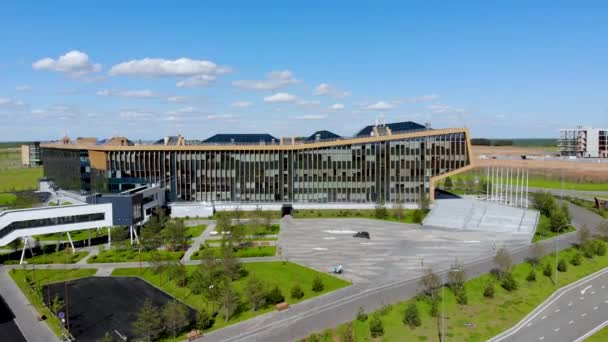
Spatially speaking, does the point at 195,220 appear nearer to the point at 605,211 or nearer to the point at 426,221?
the point at 426,221

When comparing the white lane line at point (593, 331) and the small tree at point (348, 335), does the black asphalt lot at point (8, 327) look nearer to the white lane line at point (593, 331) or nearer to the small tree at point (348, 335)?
the small tree at point (348, 335)

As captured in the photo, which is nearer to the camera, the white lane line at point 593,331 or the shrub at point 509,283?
the white lane line at point 593,331

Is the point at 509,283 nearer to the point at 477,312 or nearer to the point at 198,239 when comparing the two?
the point at 477,312

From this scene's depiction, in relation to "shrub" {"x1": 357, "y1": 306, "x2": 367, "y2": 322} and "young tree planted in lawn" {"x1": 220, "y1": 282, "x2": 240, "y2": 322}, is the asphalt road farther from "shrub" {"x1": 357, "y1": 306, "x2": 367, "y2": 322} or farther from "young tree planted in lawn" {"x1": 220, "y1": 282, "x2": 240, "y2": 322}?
"young tree planted in lawn" {"x1": 220, "y1": 282, "x2": 240, "y2": 322}

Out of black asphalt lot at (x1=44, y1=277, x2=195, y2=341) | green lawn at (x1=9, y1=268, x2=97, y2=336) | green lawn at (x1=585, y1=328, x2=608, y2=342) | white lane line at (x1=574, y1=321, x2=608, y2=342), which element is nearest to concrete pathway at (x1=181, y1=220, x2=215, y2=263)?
black asphalt lot at (x1=44, y1=277, x2=195, y2=341)

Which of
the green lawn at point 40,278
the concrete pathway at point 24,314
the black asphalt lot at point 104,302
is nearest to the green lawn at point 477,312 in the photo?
the black asphalt lot at point 104,302

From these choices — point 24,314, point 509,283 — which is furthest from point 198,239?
point 509,283
